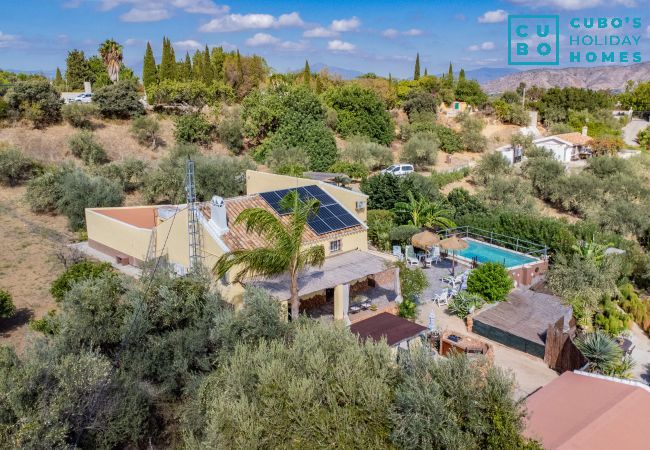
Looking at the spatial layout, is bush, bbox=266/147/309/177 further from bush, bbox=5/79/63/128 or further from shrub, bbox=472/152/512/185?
bush, bbox=5/79/63/128

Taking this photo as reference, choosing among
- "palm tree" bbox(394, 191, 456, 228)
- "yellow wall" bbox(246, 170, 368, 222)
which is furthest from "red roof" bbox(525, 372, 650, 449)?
"palm tree" bbox(394, 191, 456, 228)

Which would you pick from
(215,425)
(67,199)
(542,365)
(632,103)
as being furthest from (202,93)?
(632,103)

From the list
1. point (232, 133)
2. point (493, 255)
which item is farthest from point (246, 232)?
point (232, 133)

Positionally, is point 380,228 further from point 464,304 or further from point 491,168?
point 491,168

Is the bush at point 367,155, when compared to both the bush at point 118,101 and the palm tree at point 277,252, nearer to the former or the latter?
the bush at point 118,101

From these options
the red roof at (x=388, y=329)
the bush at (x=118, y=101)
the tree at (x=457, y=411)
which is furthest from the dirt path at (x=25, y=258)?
the bush at (x=118, y=101)

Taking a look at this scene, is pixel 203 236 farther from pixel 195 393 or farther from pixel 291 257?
pixel 195 393
